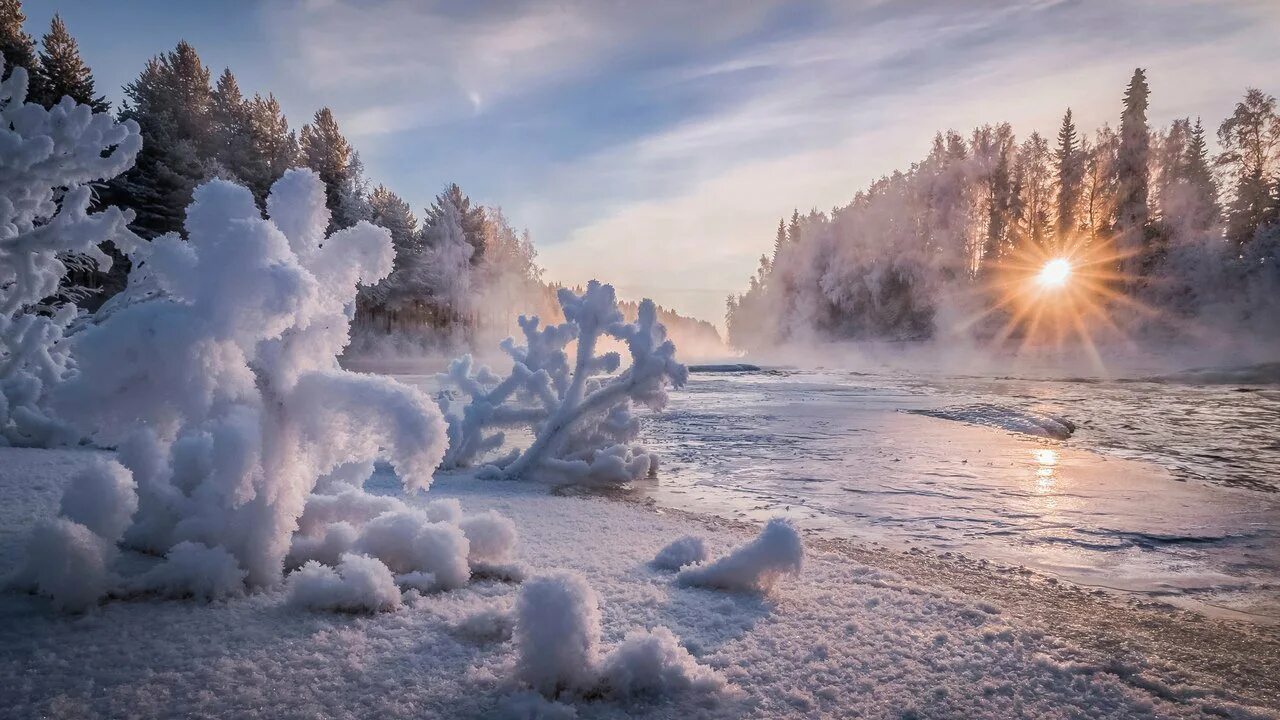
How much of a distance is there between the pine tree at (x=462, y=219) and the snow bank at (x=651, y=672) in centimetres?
4157

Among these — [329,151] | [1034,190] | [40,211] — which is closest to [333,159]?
[329,151]

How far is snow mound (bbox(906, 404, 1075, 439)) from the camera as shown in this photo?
9227 mm

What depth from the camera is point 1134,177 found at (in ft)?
107

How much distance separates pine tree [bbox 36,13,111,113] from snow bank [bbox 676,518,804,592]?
109ft

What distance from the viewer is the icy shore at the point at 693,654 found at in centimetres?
151

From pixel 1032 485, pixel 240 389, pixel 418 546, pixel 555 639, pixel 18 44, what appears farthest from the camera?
pixel 18 44

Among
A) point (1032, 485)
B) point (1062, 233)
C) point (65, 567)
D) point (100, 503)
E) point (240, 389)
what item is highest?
point (1062, 233)

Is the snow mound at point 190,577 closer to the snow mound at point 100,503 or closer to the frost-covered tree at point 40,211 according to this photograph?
the snow mound at point 100,503

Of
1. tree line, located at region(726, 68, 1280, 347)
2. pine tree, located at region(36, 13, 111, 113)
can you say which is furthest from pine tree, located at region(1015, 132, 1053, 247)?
pine tree, located at region(36, 13, 111, 113)

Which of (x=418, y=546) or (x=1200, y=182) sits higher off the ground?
(x=1200, y=182)

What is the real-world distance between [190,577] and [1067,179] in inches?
1786

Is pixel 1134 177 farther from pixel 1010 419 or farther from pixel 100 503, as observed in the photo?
pixel 100 503

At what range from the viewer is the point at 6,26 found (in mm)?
22750

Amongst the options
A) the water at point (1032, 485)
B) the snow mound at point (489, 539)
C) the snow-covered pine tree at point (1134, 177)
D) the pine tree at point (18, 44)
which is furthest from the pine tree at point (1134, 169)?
the pine tree at point (18, 44)
